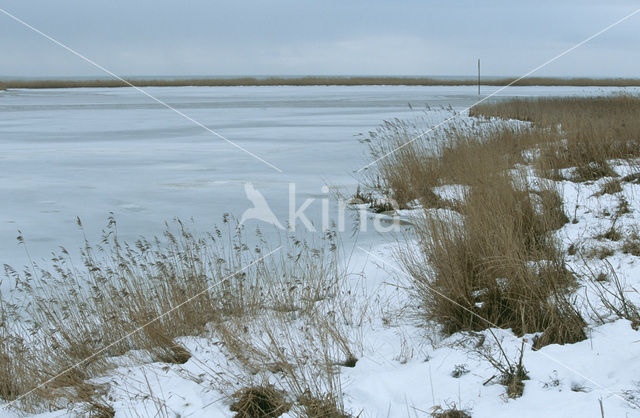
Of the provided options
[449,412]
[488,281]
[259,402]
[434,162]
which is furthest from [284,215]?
[449,412]

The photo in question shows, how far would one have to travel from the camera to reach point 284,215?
743cm

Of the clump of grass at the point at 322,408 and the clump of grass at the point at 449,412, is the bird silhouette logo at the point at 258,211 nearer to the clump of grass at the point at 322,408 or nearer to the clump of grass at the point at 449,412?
the clump of grass at the point at 322,408

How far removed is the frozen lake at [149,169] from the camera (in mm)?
7258

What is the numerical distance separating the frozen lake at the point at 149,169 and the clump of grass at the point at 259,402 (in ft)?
11.5

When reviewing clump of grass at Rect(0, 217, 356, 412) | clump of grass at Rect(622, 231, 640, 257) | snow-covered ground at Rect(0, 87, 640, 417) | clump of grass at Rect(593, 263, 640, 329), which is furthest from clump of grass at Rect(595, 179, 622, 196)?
clump of grass at Rect(0, 217, 356, 412)

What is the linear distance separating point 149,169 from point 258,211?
3.97 meters

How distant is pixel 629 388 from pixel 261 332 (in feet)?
6.78

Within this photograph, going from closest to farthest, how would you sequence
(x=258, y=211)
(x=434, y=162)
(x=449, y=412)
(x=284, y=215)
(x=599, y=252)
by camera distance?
(x=449, y=412), (x=599, y=252), (x=284, y=215), (x=258, y=211), (x=434, y=162)

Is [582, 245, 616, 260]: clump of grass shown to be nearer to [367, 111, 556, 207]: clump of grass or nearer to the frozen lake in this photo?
[367, 111, 556, 207]: clump of grass

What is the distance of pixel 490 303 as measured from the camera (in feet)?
12.9

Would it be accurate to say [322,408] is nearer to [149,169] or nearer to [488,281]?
[488,281]

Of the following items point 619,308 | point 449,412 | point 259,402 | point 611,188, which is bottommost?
point 259,402

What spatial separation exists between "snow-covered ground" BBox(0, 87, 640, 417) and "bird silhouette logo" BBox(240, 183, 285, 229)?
0.17 meters

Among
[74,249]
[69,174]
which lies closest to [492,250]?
[74,249]
